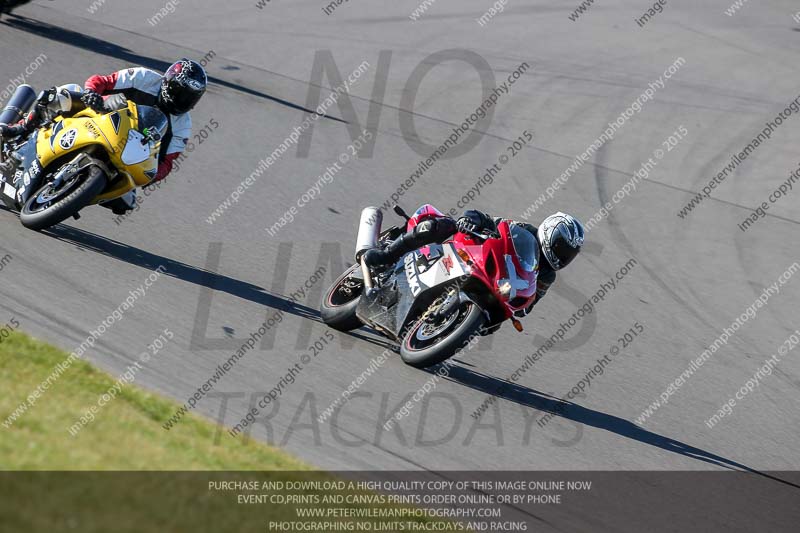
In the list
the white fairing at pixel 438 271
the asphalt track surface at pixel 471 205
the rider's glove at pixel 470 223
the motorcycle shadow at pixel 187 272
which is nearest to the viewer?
the asphalt track surface at pixel 471 205

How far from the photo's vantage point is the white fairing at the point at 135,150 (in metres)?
9.59

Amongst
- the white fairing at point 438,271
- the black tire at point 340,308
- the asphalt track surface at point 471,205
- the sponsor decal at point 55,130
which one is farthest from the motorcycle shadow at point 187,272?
the sponsor decal at point 55,130

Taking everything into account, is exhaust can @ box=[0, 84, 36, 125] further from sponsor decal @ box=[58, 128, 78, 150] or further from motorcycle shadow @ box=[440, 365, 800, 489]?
motorcycle shadow @ box=[440, 365, 800, 489]

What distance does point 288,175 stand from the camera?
14.4m

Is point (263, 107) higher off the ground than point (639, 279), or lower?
lower

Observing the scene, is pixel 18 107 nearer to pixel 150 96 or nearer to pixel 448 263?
pixel 150 96

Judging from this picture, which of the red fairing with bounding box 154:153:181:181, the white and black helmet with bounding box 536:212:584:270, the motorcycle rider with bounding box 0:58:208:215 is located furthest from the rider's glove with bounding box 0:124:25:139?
the white and black helmet with bounding box 536:212:584:270

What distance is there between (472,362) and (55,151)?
13.6 feet

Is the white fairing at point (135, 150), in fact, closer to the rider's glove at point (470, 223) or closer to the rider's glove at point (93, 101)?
the rider's glove at point (93, 101)

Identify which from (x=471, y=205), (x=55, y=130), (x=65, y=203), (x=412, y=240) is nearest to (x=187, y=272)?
(x=65, y=203)

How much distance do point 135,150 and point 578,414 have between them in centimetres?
448

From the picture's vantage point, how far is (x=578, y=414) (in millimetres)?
9289
